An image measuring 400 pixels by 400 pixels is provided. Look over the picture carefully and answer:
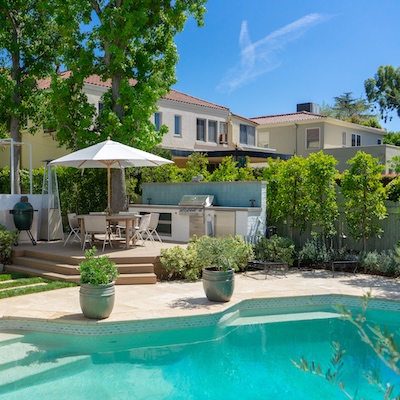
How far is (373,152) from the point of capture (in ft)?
81.4

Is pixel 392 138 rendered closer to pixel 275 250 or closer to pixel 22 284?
pixel 275 250

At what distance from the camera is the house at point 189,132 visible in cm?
2262

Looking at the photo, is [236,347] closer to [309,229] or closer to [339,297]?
[339,297]

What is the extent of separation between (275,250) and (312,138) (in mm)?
19938

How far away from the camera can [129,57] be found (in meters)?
14.8

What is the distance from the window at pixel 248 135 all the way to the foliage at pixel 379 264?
1927cm

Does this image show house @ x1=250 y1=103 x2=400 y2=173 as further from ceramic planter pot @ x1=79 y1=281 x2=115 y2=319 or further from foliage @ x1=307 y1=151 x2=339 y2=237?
ceramic planter pot @ x1=79 y1=281 x2=115 y2=319

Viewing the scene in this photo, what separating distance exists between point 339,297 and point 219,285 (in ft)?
8.58

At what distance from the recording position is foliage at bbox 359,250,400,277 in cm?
1124

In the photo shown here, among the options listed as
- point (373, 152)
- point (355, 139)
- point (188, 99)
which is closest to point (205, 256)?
point (373, 152)

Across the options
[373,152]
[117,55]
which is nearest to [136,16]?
[117,55]

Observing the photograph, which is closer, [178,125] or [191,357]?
[191,357]

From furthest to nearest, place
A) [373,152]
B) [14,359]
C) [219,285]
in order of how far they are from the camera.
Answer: [373,152] → [219,285] → [14,359]

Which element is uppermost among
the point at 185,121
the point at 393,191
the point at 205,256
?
the point at 185,121
